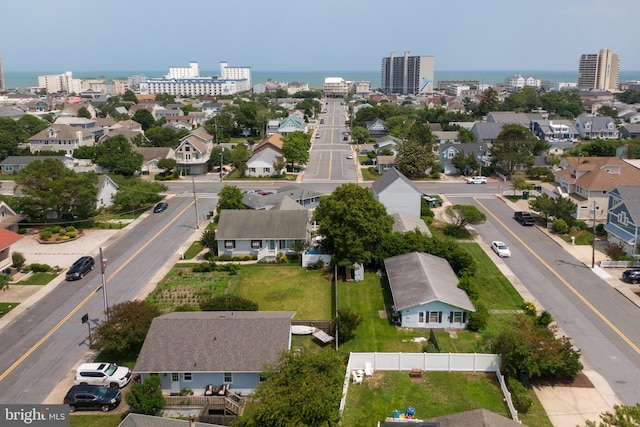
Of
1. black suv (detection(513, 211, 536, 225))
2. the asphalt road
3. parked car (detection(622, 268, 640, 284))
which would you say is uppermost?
black suv (detection(513, 211, 536, 225))

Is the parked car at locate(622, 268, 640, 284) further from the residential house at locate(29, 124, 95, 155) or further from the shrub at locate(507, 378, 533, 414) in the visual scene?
the residential house at locate(29, 124, 95, 155)

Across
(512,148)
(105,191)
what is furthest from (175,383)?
(512,148)

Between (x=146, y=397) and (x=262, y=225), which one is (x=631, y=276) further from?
(x=146, y=397)

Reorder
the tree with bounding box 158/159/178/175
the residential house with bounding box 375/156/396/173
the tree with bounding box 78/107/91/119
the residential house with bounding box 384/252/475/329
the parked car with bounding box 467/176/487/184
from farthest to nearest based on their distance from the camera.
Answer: the tree with bounding box 78/107/91/119, the residential house with bounding box 375/156/396/173, the tree with bounding box 158/159/178/175, the parked car with bounding box 467/176/487/184, the residential house with bounding box 384/252/475/329

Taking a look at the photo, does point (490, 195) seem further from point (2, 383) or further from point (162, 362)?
point (2, 383)

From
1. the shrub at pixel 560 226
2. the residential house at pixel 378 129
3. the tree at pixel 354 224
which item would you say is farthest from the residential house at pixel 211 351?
the residential house at pixel 378 129

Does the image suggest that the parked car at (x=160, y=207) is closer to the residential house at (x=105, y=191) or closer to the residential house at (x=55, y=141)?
the residential house at (x=105, y=191)

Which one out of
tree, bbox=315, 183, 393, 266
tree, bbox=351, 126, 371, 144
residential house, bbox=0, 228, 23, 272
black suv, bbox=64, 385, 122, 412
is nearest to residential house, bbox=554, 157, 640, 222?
tree, bbox=315, 183, 393, 266
